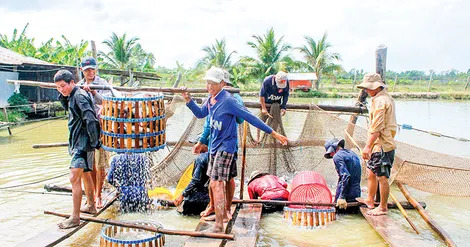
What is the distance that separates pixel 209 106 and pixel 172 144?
2961 mm

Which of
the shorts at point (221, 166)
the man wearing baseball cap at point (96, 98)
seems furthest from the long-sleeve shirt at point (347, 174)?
the man wearing baseball cap at point (96, 98)

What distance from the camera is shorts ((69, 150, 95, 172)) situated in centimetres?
420

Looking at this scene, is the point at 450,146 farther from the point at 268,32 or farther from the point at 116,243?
the point at 268,32

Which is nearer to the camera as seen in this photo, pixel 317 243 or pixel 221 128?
pixel 221 128

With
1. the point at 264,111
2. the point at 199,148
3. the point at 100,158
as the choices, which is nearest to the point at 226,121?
the point at 199,148

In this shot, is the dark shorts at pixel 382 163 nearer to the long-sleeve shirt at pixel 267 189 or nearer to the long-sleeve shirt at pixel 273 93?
the long-sleeve shirt at pixel 267 189

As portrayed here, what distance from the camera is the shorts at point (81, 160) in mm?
4195

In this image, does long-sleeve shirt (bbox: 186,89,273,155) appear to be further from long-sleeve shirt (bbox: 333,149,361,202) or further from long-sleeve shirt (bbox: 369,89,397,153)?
Result: long-sleeve shirt (bbox: 333,149,361,202)

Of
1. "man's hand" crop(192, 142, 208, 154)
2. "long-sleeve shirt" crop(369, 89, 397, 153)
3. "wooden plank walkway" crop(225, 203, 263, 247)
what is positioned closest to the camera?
"wooden plank walkway" crop(225, 203, 263, 247)

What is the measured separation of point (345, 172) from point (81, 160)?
3165mm

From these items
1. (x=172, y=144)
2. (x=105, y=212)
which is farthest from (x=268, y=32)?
(x=105, y=212)

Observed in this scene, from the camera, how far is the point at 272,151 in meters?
6.91

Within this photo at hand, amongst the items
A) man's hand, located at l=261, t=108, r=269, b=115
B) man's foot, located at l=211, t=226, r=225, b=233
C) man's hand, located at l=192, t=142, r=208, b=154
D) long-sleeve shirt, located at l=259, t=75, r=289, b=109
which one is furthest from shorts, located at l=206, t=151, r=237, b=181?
long-sleeve shirt, located at l=259, t=75, r=289, b=109

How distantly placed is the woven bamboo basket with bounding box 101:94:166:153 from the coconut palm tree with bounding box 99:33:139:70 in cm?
2705
